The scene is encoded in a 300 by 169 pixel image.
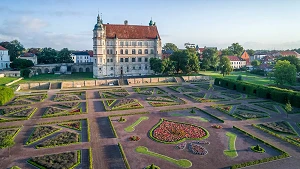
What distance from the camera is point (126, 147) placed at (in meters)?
26.1

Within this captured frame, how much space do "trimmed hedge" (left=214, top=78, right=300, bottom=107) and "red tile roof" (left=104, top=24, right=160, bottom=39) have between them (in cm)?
3325

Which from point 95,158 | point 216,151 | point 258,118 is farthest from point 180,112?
point 95,158

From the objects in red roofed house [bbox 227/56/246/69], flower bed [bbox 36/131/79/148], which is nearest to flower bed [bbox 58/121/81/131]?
flower bed [bbox 36/131/79/148]

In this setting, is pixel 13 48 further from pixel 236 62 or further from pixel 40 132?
pixel 236 62

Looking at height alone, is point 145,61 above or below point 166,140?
above

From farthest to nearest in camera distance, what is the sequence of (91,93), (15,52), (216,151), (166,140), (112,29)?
(15,52)
(112,29)
(91,93)
(166,140)
(216,151)

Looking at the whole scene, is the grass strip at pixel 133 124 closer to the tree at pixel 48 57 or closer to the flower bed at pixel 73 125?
the flower bed at pixel 73 125

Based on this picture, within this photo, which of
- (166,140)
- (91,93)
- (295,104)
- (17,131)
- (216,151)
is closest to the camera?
(216,151)

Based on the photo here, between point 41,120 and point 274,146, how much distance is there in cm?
3178

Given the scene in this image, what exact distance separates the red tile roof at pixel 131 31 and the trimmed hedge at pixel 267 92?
33.3 meters

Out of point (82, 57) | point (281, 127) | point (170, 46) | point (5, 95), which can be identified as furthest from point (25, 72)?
point (170, 46)

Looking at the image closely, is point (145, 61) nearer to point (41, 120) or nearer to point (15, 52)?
point (41, 120)

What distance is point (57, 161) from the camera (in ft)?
74.6

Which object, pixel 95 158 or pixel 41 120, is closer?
pixel 95 158
